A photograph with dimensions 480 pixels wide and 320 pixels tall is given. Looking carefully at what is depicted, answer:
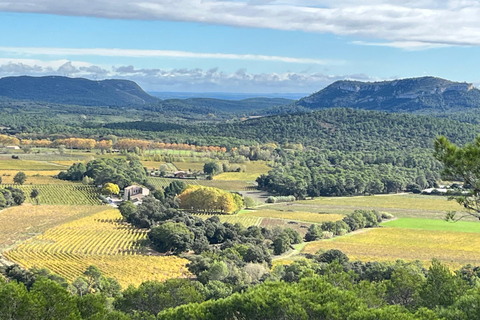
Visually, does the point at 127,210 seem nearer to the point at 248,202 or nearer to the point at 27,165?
the point at 248,202

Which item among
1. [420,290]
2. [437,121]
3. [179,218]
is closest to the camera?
[420,290]

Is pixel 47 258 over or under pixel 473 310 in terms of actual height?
under

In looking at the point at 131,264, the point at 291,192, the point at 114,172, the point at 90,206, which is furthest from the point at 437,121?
the point at 131,264

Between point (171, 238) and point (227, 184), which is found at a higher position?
point (171, 238)

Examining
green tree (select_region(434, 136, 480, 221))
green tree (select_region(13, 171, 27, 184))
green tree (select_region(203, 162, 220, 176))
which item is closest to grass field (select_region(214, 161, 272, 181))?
green tree (select_region(203, 162, 220, 176))

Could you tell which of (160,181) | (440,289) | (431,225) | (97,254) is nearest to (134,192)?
(160,181)

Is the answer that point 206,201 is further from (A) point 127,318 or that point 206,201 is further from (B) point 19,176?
(A) point 127,318

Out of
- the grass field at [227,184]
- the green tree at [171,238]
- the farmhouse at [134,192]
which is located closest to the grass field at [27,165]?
the grass field at [227,184]
